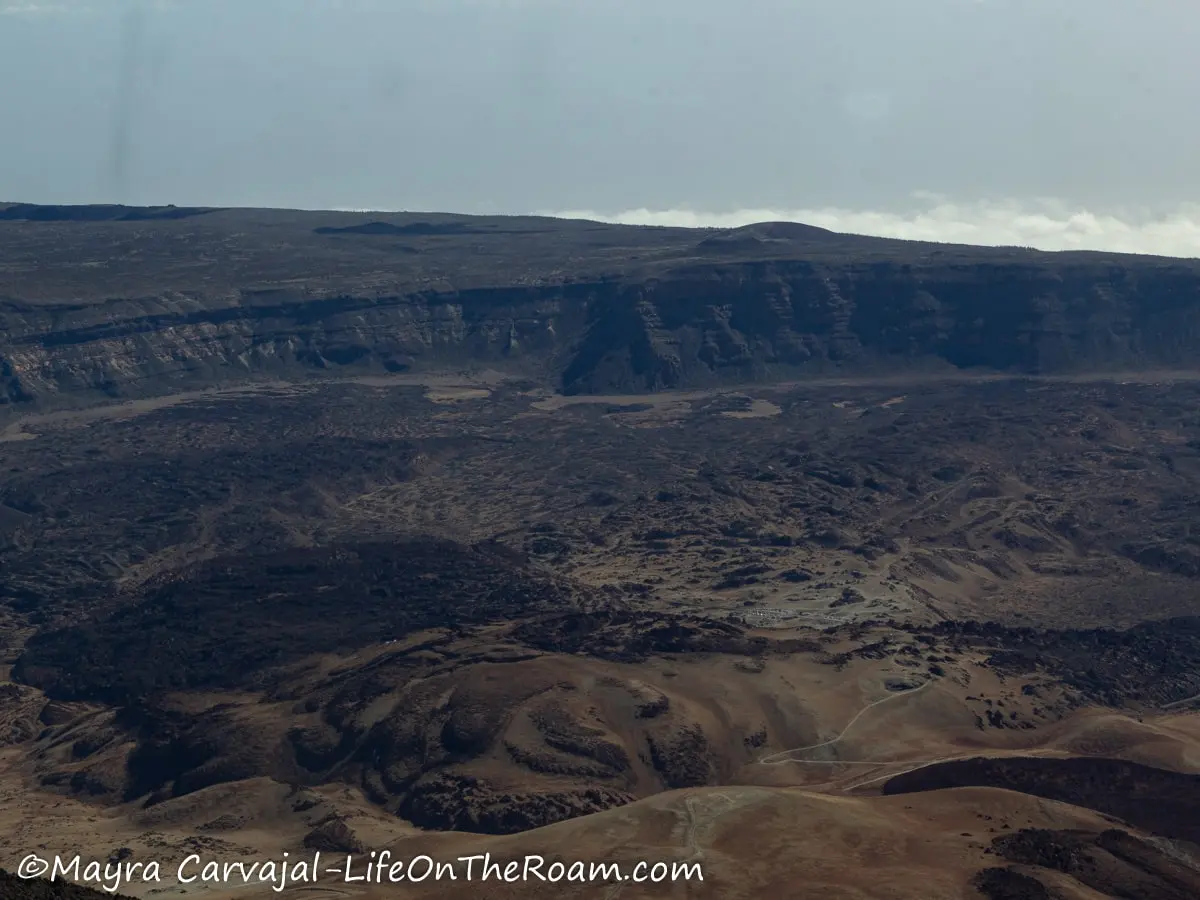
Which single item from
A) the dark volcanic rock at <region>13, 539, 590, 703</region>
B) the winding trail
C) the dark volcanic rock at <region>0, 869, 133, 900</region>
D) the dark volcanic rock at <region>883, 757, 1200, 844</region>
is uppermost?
the dark volcanic rock at <region>0, 869, 133, 900</region>

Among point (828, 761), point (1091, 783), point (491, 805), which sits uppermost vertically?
point (1091, 783)

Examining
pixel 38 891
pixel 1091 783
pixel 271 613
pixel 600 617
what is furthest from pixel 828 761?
pixel 271 613

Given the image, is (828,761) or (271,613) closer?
(828,761)

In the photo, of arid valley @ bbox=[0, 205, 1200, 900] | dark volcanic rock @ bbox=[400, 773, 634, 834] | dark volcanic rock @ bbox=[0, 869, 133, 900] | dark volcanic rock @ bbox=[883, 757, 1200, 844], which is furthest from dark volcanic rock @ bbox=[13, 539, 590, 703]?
dark volcanic rock @ bbox=[0, 869, 133, 900]

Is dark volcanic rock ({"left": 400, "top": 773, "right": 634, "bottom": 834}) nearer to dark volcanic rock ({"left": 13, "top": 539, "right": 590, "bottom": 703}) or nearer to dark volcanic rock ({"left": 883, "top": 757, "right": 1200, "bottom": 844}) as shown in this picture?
dark volcanic rock ({"left": 883, "top": 757, "right": 1200, "bottom": 844})

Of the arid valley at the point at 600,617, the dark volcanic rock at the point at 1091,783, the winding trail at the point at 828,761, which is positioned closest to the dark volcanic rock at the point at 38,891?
the arid valley at the point at 600,617

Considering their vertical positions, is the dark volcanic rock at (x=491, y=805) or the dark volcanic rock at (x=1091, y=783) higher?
the dark volcanic rock at (x=1091, y=783)

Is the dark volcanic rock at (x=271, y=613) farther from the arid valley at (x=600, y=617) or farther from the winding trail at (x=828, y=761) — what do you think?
the winding trail at (x=828, y=761)

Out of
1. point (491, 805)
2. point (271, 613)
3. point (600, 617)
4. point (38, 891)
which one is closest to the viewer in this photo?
point (38, 891)

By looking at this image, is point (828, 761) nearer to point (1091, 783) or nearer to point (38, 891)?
point (1091, 783)


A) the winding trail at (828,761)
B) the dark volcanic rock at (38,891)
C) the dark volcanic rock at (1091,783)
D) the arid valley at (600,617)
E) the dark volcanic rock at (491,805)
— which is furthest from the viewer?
the winding trail at (828,761)

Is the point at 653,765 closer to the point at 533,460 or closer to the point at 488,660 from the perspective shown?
the point at 488,660

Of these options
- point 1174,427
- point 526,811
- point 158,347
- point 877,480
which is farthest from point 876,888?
point 158,347
